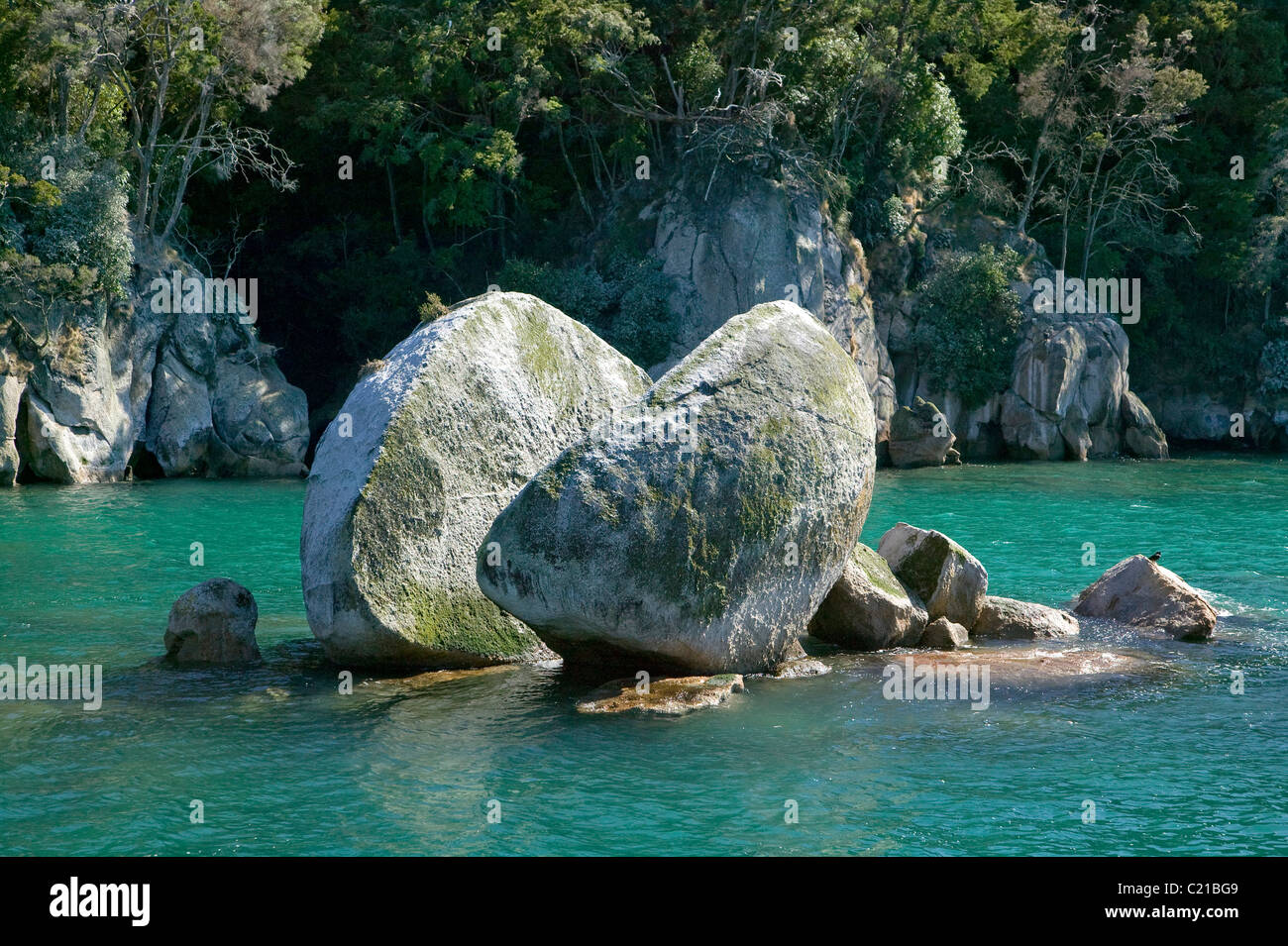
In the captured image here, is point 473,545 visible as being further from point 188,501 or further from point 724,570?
point 188,501

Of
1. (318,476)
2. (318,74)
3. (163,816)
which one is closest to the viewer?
(163,816)

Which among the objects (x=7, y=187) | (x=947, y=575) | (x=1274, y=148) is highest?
(x=1274, y=148)

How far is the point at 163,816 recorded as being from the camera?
29.8ft

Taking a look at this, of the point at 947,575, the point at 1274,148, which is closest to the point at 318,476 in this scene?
the point at 947,575

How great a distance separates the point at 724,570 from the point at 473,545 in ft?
8.50

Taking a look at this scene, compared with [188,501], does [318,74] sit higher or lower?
higher

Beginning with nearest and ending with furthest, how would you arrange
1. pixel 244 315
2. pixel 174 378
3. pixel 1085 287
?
pixel 174 378 → pixel 244 315 → pixel 1085 287

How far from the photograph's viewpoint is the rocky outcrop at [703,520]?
11508mm

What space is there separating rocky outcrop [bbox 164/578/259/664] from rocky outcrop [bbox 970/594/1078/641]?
7.95 meters

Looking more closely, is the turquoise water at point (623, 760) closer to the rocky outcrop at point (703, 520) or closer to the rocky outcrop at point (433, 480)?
the rocky outcrop at point (433, 480)

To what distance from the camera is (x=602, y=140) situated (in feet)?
143

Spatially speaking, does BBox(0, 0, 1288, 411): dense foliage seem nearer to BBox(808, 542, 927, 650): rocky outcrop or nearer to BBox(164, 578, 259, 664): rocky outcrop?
BBox(164, 578, 259, 664): rocky outcrop

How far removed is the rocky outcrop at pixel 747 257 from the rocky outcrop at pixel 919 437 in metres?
0.52

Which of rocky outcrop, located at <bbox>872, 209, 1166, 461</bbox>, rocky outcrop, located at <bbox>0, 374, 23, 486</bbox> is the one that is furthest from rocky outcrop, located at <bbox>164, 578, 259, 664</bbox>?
rocky outcrop, located at <bbox>872, 209, 1166, 461</bbox>
